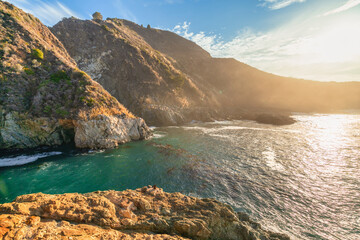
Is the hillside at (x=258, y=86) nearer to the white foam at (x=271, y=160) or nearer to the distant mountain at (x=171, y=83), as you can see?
the distant mountain at (x=171, y=83)

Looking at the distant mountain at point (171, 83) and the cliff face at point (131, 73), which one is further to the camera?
the distant mountain at point (171, 83)

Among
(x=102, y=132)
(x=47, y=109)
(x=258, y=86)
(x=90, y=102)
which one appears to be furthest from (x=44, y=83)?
(x=258, y=86)

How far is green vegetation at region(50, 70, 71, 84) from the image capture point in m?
31.6

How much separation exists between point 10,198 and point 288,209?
2494 centimetres

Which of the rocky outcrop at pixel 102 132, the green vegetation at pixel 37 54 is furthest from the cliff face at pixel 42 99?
the rocky outcrop at pixel 102 132

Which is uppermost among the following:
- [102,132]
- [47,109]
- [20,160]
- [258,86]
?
[258,86]

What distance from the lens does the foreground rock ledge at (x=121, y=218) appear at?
209 inches

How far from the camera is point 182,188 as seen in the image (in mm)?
15734

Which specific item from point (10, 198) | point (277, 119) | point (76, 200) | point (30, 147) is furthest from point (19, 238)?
point (277, 119)

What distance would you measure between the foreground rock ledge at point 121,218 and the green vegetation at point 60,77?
109 ft

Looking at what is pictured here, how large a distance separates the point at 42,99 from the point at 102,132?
12.8 meters

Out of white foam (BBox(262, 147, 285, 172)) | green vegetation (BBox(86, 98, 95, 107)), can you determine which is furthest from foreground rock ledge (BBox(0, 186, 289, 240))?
green vegetation (BBox(86, 98, 95, 107))

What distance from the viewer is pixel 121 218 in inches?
281

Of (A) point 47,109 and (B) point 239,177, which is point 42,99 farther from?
(B) point 239,177
